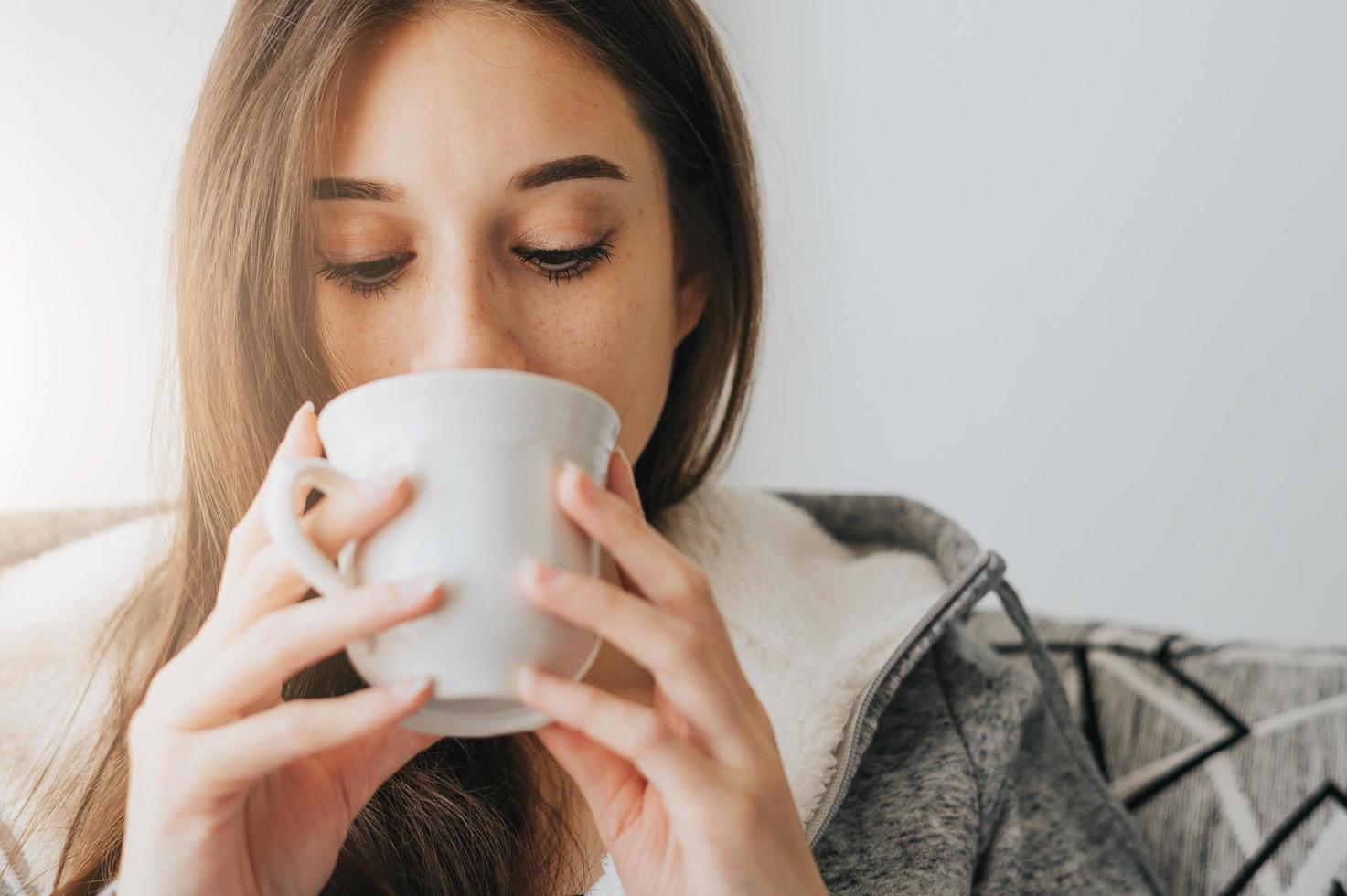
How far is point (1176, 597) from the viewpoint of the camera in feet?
7.11

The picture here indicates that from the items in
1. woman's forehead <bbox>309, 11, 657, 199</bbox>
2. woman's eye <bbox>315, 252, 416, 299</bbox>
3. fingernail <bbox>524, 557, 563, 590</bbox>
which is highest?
woman's forehead <bbox>309, 11, 657, 199</bbox>

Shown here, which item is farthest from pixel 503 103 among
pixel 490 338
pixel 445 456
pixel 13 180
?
pixel 13 180

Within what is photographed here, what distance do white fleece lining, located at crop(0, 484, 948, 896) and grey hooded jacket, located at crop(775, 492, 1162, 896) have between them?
0.11 feet

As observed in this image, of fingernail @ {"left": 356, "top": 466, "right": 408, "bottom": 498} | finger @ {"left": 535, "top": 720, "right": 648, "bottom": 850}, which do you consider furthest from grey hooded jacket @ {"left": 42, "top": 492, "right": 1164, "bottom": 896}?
fingernail @ {"left": 356, "top": 466, "right": 408, "bottom": 498}

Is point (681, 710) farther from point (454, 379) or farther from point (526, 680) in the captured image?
point (454, 379)

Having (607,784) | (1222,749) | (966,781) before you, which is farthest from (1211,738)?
(607,784)

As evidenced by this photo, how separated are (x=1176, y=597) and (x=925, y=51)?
3.98ft

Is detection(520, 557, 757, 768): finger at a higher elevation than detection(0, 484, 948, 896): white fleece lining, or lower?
higher

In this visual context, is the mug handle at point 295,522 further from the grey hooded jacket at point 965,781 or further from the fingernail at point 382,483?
the grey hooded jacket at point 965,781

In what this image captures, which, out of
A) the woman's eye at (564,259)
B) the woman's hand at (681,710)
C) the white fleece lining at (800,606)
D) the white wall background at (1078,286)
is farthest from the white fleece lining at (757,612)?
the white wall background at (1078,286)

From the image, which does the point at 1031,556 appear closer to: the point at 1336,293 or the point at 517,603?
the point at 1336,293

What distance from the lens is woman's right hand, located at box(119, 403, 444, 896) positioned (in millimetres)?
551

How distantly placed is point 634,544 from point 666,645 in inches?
2.3

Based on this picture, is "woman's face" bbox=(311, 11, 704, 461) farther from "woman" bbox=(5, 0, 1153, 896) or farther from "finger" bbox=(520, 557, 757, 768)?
"finger" bbox=(520, 557, 757, 768)
